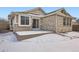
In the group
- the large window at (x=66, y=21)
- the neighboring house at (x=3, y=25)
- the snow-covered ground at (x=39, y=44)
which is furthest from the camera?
the large window at (x=66, y=21)

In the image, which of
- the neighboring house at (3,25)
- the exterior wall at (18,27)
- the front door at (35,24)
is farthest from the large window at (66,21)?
the neighboring house at (3,25)

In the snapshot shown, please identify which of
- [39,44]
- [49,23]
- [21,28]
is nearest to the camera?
[39,44]

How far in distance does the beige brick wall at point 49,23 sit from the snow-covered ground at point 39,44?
0.20 metres

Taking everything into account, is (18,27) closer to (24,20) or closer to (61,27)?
(24,20)

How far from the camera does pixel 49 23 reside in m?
3.29

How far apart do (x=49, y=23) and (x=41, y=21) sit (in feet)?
0.63

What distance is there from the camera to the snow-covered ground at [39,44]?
305 cm

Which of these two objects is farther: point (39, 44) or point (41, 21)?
point (41, 21)

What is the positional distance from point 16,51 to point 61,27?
1.16 metres

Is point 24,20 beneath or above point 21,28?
above

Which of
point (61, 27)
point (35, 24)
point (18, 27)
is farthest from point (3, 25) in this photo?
point (61, 27)

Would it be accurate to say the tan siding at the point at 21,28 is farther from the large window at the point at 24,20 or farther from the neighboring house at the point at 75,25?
the neighboring house at the point at 75,25

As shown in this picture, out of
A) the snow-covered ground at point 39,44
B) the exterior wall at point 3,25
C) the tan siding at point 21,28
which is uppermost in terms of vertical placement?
the exterior wall at point 3,25
